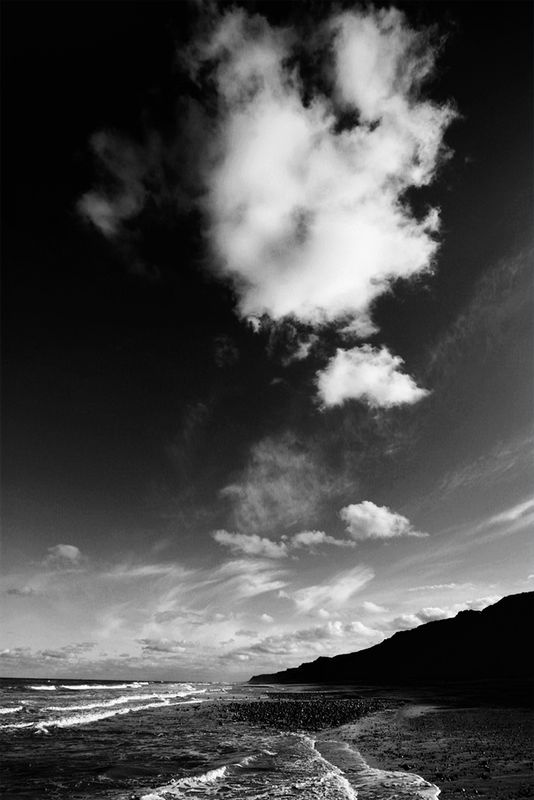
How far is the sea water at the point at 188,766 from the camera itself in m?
12.9

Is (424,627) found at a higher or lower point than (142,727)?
higher

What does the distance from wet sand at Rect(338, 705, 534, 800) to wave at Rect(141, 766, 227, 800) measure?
585cm

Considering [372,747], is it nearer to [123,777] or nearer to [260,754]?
[260,754]

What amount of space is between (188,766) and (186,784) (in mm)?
3261

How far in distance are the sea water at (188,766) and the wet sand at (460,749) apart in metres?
0.96

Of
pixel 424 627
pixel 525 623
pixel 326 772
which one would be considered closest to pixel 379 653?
pixel 424 627

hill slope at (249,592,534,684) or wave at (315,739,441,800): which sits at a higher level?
hill slope at (249,592,534,684)

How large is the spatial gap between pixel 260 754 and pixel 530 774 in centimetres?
1081

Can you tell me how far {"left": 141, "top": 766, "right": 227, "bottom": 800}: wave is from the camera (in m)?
12.7

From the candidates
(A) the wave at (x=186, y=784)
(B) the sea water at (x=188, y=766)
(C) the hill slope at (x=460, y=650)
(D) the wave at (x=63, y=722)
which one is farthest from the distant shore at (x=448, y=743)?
(C) the hill slope at (x=460, y=650)

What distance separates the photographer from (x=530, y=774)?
13141mm

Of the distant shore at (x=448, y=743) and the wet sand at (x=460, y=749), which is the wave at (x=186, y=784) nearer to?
the distant shore at (x=448, y=743)

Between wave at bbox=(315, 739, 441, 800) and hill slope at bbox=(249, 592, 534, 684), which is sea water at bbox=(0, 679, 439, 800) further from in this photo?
hill slope at bbox=(249, 592, 534, 684)

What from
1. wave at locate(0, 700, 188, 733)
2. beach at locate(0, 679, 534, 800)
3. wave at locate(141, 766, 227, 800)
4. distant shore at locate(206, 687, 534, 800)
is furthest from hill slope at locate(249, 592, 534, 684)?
wave at locate(141, 766, 227, 800)
